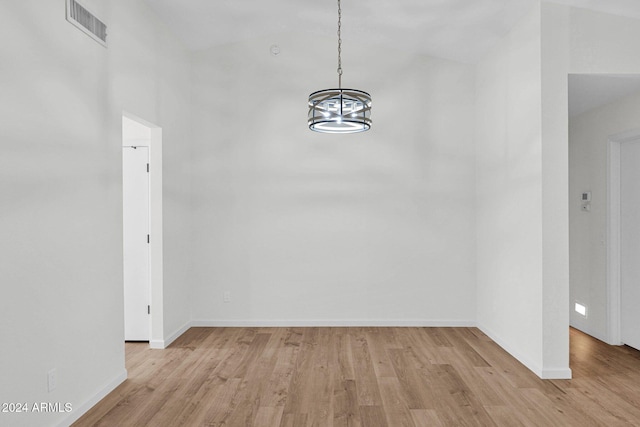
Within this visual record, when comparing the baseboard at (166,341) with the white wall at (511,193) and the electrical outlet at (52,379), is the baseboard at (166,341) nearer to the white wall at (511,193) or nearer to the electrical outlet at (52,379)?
the electrical outlet at (52,379)

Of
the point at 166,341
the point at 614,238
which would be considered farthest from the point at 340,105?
the point at 614,238

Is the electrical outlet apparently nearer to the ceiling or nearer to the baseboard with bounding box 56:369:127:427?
the baseboard with bounding box 56:369:127:427

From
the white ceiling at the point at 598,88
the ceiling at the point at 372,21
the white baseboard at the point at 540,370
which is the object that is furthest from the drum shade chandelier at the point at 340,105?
the white baseboard at the point at 540,370

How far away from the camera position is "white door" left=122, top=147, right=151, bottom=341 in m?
4.62

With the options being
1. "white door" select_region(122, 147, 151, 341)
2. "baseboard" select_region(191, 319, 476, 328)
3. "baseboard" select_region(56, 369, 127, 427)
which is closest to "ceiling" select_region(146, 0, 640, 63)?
"white door" select_region(122, 147, 151, 341)

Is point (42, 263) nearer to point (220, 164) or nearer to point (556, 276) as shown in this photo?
point (220, 164)

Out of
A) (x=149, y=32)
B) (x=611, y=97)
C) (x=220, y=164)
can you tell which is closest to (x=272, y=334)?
(x=220, y=164)

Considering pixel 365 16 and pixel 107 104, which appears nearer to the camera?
pixel 107 104

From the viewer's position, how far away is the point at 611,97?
14.3ft

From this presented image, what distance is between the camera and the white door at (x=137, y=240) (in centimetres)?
462

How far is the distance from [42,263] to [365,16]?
151 inches

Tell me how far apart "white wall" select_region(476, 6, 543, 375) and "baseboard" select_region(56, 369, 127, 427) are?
3.49 m

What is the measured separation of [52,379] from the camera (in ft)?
8.82

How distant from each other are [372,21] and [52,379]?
14.3 ft
